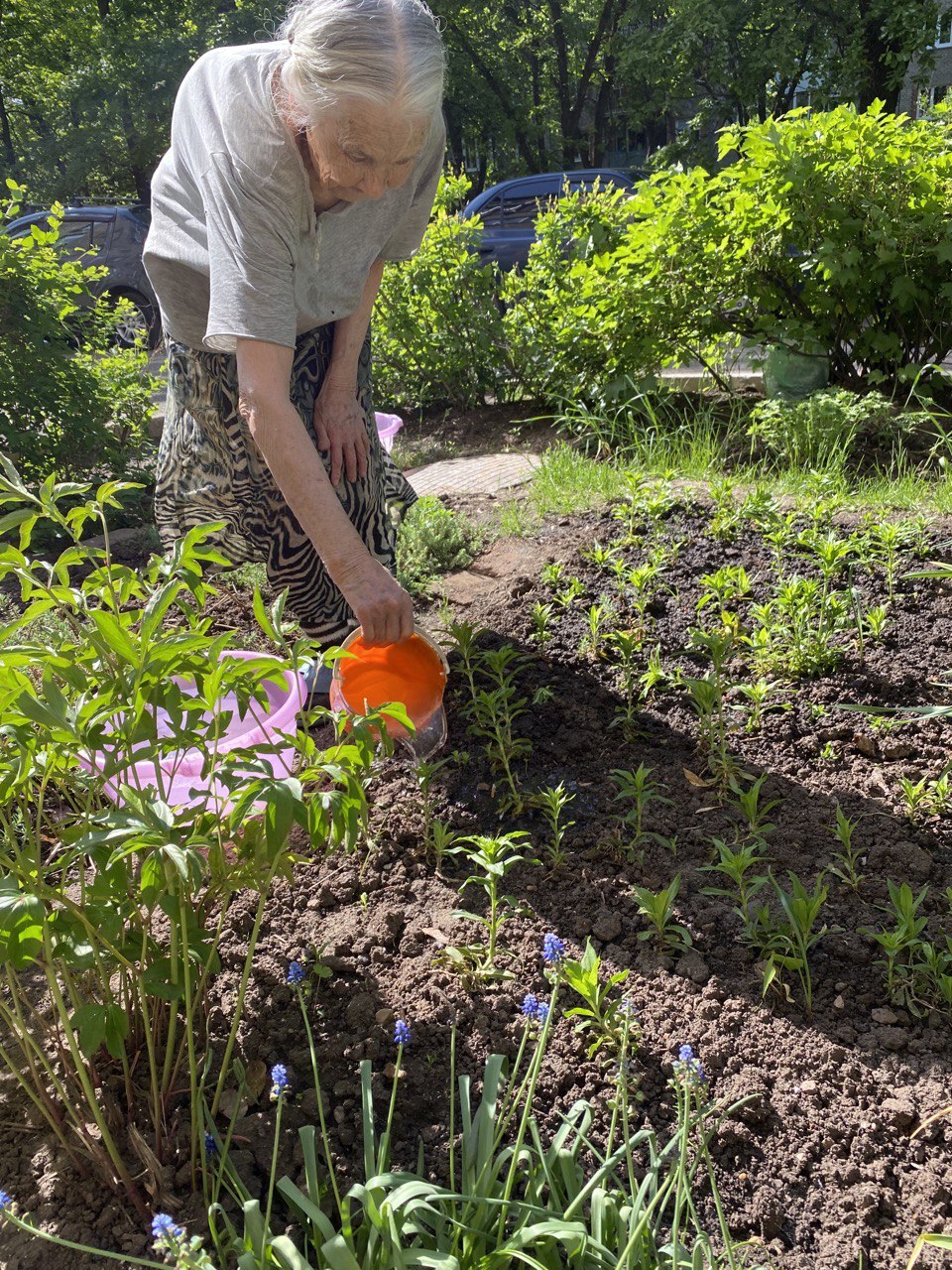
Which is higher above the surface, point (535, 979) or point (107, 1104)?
point (107, 1104)

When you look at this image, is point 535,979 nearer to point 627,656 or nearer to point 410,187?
point 627,656

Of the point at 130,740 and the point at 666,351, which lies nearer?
the point at 130,740

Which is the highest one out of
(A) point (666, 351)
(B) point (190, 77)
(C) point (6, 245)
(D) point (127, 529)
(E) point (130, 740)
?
(B) point (190, 77)

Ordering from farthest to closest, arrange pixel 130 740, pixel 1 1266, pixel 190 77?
pixel 190 77 < pixel 1 1266 < pixel 130 740

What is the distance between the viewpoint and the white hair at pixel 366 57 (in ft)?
5.99

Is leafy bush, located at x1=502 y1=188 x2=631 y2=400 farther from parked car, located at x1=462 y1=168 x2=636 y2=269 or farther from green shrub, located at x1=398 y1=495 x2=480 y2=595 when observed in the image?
parked car, located at x1=462 y1=168 x2=636 y2=269

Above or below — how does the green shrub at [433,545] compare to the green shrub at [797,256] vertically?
below

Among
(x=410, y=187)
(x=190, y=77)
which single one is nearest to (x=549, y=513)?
(x=410, y=187)

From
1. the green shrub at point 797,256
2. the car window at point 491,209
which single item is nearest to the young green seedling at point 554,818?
the green shrub at point 797,256

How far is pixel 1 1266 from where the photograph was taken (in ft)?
4.75

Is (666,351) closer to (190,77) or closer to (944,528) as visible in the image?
(944,528)

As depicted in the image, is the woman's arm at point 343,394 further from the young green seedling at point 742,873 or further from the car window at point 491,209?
the car window at point 491,209

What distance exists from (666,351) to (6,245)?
3.24 meters

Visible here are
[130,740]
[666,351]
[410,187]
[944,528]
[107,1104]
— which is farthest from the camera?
[666,351]
